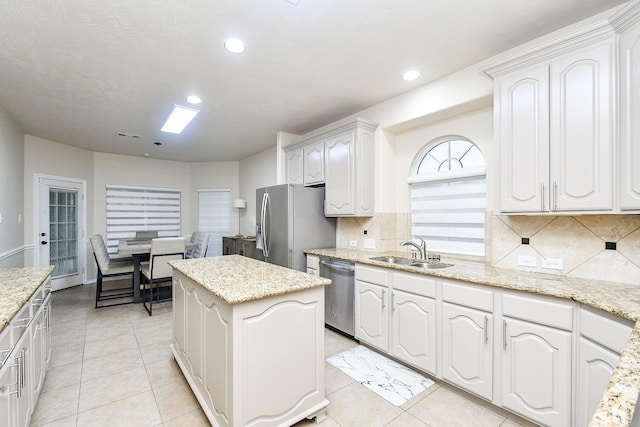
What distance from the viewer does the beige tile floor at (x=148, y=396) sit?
1890 mm

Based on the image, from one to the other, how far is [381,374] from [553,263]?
61.9 inches

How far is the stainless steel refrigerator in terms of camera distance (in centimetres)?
351

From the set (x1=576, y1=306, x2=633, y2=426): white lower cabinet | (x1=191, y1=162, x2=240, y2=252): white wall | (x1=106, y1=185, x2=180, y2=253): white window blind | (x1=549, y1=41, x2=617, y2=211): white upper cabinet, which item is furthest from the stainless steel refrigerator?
(x1=106, y1=185, x2=180, y2=253): white window blind

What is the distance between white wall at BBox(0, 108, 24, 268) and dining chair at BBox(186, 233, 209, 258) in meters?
2.24

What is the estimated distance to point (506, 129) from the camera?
214 cm

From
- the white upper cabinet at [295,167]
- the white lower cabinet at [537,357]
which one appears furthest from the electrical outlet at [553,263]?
the white upper cabinet at [295,167]

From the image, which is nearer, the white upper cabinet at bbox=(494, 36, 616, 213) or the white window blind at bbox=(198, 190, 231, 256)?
the white upper cabinet at bbox=(494, 36, 616, 213)

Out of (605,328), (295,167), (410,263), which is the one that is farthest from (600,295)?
(295,167)

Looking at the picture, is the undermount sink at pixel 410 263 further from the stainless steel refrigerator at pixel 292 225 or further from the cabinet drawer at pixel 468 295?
the stainless steel refrigerator at pixel 292 225

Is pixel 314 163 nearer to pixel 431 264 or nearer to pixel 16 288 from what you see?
pixel 431 264

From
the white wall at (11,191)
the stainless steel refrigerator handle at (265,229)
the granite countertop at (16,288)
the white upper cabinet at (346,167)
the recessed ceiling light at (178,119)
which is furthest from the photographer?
the stainless steel refrigerator handle at (265,229)

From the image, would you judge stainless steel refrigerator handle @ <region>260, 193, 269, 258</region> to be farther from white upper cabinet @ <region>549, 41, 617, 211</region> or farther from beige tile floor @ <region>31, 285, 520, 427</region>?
white upper cabinet @ <region>549, 41, 617, 211</region>

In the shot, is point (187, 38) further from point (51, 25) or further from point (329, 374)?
point (329, 374)

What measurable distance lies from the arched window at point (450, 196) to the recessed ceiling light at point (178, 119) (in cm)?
282
